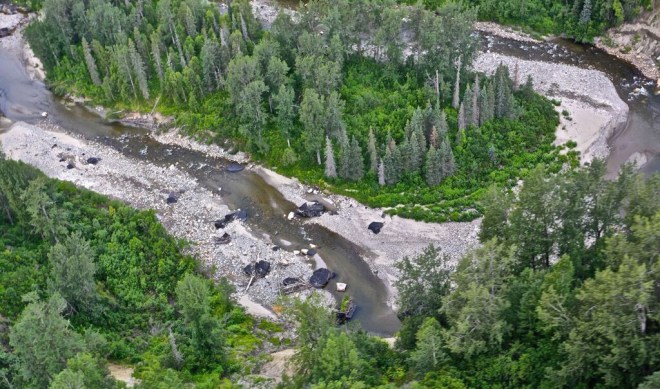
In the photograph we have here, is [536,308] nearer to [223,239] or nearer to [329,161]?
[329,161]

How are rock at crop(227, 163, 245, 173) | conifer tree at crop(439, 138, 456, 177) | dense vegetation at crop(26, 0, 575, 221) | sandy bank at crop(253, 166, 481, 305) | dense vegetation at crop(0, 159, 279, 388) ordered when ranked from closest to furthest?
dense vegetation at crop(0, 159, 279, 388), sandy bank at crop(253, 166, 481, 305), conifer tree at crop(439, 138, 456, 177), dense vegetation at crop(26, 0, 575, 221), rock at crop(227, 163, 245, 173)

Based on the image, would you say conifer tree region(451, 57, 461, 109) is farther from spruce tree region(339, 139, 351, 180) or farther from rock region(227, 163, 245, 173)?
rock region(227, 163, 245, 173)

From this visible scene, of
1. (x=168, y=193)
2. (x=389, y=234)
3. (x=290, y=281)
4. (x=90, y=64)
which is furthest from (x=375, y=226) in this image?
(x=90, y=64)

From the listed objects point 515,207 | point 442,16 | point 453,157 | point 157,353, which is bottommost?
point 157,353

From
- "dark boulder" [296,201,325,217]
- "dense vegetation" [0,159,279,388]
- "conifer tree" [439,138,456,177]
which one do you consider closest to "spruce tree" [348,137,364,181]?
"dark boulder" [296,201,325,217]

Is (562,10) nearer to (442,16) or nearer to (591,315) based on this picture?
(442,16)

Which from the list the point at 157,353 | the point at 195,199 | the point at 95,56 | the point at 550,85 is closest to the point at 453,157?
the point at 550,85

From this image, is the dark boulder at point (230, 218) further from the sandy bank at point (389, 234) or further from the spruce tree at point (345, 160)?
the spruce tree at point (345, 160)
